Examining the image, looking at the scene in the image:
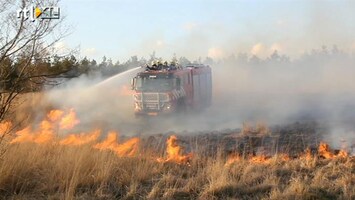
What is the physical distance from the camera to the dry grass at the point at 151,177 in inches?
256

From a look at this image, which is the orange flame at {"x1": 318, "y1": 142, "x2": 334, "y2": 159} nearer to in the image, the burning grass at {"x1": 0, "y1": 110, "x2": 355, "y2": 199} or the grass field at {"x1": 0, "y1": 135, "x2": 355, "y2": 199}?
the burning grass at {"x1": 0, "y1": 110, "x2": 355, "y2": 199}

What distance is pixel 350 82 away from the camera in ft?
136

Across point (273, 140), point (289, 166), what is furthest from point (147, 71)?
point (289, 166)

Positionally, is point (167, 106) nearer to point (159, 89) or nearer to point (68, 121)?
point (159, 89)

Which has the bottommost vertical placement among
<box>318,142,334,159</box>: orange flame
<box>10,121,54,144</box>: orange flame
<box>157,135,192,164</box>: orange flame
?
<box>318,142,334,159</box>: orange flame

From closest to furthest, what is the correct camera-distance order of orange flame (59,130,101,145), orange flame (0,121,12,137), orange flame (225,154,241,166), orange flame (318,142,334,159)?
1. orange flame (0,121,12,137)
2. orange flame (225,154,241,166)
3. orange flame (318,142,334,159)
4. orange flame (59,130,101,145)

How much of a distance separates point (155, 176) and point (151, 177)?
112mm

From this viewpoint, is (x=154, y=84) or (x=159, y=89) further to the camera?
(x=154, y=84)

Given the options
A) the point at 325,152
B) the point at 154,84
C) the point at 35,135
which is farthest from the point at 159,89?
the point at 325,152

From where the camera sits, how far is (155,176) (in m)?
7.85

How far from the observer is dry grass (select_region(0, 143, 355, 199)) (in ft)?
21.4

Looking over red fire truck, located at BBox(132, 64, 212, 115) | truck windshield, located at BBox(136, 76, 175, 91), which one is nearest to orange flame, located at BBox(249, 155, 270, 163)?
red fire truck, located at BBox(132, 64, 212, 115)

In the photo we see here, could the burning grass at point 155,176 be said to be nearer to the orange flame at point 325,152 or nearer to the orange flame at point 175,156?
the orange flame at point 175,156

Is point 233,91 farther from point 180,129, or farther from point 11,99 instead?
Result: point 11,99
